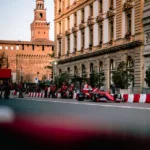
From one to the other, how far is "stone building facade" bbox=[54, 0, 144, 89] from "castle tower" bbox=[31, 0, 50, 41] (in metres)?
109

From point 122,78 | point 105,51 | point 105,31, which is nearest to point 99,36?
point 105,31

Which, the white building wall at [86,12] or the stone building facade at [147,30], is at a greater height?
the white building wall at [86,12]

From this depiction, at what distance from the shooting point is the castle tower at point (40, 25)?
557 ft

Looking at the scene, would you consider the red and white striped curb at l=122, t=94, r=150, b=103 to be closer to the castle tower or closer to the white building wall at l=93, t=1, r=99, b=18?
the white building wall at l=93, t=1, r=99, b=18

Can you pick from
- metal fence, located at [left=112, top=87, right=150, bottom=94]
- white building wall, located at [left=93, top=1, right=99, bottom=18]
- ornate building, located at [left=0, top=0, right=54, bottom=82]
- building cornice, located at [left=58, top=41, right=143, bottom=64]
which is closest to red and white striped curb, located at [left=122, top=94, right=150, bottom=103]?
metal fence, located at [left=112, top=87, right=150, bottom=94]

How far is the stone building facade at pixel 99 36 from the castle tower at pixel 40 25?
10920 cm

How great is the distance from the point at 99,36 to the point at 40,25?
12801 centimetres

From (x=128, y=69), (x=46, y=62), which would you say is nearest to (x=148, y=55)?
(x=128, y=69)

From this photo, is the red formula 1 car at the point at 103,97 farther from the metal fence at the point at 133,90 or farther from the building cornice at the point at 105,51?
the building cornice at the point at 105,51

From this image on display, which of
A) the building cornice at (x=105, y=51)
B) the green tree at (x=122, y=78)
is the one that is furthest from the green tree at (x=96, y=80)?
the green tree at (x=122, y=78)

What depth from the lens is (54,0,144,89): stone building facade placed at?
1511 inches

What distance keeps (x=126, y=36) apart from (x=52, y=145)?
37.3 metres

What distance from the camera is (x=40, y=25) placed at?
173 meters

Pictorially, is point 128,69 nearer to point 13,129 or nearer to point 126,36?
point 126,36
